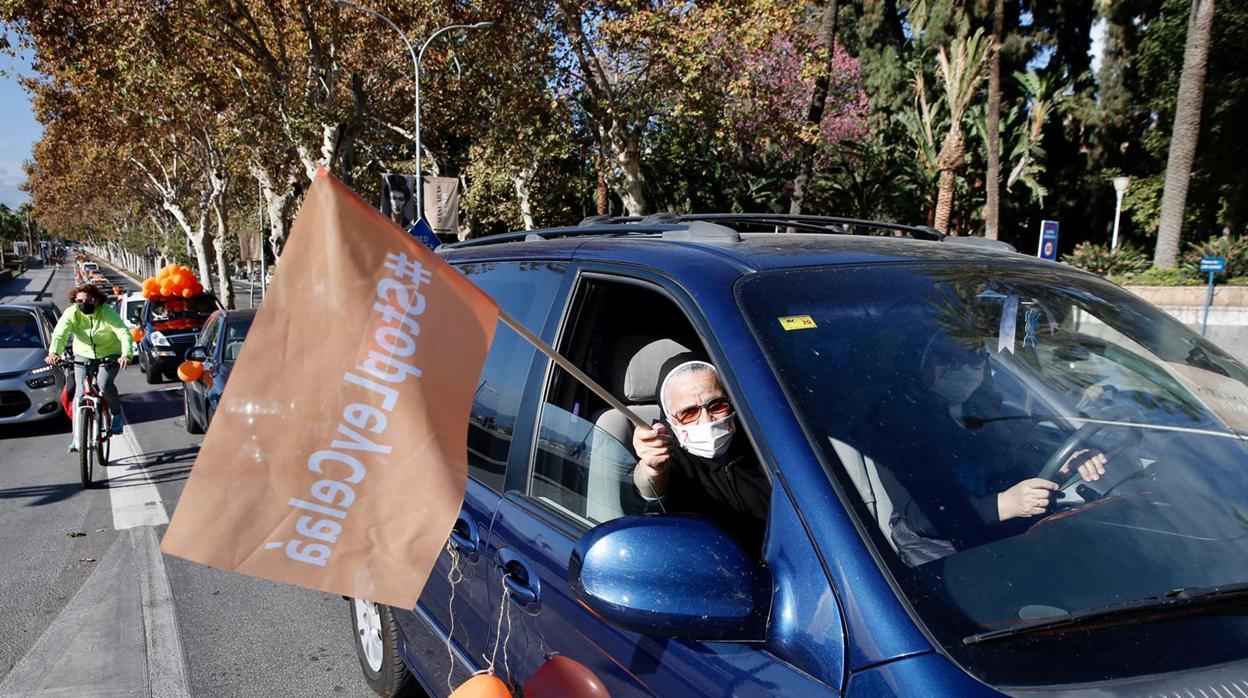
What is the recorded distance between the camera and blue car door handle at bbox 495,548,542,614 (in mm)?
2066

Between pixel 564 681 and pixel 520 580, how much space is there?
32cm

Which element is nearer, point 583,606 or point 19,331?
point 583,606

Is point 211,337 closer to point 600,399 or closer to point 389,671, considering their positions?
point 389,671

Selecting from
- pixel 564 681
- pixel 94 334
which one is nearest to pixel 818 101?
pixel 94 334

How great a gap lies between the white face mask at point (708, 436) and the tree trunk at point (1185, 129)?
1790 centimetres

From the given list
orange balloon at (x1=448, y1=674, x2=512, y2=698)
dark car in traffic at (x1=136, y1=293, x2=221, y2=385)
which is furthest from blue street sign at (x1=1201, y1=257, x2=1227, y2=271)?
dark car in traffic at (x1=136, y1=293, x2=221, y2=385)

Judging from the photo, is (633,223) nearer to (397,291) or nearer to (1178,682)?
(397,291)

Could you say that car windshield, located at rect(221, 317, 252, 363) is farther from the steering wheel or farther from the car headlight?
the steering wheel

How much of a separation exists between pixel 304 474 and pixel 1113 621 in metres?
1.47

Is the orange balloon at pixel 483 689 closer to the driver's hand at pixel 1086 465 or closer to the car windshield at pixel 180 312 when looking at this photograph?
the driver's hand at pixel 1086 465

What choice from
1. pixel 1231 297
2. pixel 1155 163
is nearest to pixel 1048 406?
pixel 1231 297

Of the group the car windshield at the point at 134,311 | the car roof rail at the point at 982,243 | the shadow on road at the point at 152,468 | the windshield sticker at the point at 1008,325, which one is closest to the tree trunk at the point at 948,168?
the shadow on road at the point at 152,468

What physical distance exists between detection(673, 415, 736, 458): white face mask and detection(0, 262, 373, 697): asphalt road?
248 centimetres

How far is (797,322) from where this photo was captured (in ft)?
5.97
